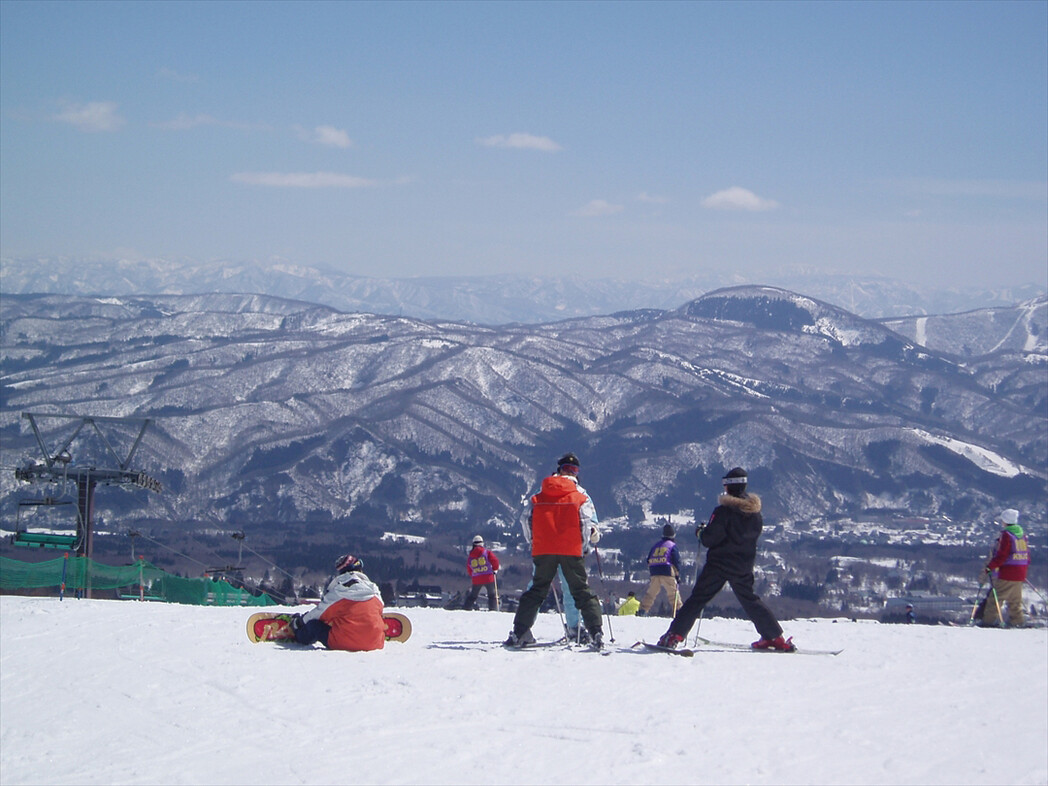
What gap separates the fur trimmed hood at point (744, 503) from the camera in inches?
477

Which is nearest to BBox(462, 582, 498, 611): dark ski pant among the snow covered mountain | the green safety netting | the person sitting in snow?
the green safety netting

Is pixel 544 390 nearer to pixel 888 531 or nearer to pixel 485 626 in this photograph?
pixel 888 531

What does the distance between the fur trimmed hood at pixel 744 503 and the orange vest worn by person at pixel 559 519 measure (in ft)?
5.12

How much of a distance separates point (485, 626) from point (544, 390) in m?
159

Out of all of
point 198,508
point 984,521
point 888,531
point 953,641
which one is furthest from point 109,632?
point 984,521

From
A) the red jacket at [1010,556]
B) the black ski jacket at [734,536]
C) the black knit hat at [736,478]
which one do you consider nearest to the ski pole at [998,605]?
the red jacket at [1010,556]

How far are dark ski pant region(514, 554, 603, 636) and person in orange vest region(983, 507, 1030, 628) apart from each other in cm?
849

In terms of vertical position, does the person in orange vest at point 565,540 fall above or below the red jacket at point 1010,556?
above

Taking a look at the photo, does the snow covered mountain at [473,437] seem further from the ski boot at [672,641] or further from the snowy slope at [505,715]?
the ski boot at [672,641]

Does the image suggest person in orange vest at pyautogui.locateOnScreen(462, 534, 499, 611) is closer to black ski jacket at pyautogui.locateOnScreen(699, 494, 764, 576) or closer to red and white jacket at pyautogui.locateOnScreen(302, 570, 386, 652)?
red and white jacket at pyautogui.locateOnScreen(302, 570, 386, 652)

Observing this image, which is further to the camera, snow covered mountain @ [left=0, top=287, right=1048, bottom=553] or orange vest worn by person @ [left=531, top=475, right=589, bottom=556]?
snow covered mountain @ [left=0, top=287, right=1048, bottom=553]

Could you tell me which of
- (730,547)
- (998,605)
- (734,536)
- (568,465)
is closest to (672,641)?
(730,547)

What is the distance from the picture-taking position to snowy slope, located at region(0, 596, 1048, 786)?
29.0 feet

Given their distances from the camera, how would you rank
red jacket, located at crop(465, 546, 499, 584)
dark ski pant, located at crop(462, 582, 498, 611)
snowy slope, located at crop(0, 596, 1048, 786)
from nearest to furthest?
snowy slope, located at crop(0, 596, 1048, 786) < red jacket, located at crop(465, 546, 499, 584) < dark ski pant, located at crop(462, 582, 498, 611)
